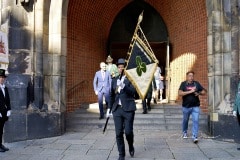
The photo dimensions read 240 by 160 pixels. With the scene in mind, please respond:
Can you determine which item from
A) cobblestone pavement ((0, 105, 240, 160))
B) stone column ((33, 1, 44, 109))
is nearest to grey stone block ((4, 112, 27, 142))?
cobblestone pavement ((0, 105, 240, 160))

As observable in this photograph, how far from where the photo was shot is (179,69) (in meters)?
12.8

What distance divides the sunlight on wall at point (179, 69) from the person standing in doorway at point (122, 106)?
5.87 meters

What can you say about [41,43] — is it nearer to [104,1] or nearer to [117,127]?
[117,127]

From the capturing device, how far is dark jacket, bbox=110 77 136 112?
609 centimetres

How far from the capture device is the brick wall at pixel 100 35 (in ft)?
36.6

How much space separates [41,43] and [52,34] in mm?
441

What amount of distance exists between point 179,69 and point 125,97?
7.07 meters

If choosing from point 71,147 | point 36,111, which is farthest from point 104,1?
point 71,147

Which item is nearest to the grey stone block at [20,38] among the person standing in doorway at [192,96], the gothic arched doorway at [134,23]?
the person standing in doorway at [192,96]

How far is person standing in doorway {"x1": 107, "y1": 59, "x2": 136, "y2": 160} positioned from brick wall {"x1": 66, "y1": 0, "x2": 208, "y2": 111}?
16.4 ft

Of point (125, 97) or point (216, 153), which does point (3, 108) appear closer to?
point (125, 97)

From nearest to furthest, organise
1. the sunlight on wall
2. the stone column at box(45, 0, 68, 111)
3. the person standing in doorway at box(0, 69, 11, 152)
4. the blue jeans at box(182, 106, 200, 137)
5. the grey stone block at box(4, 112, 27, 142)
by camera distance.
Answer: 1. the person standing in doorway at box(0, 69, 11, 152)
2. the blue jeans at box(182, 106, 200, 137)
3. the grey stone block at box(4, 112, 27, 142)
4. the stone column at box(45, 0, 68, 111)
5. the sunlight on wall

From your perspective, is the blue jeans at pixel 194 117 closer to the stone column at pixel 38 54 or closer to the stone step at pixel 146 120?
the stone step at pixel 146 120

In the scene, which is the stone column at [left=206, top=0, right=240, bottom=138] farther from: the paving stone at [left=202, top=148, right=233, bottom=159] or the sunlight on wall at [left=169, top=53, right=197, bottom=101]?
the sunlight on wall at [left=169, top=53, right=197, bottom=101]
